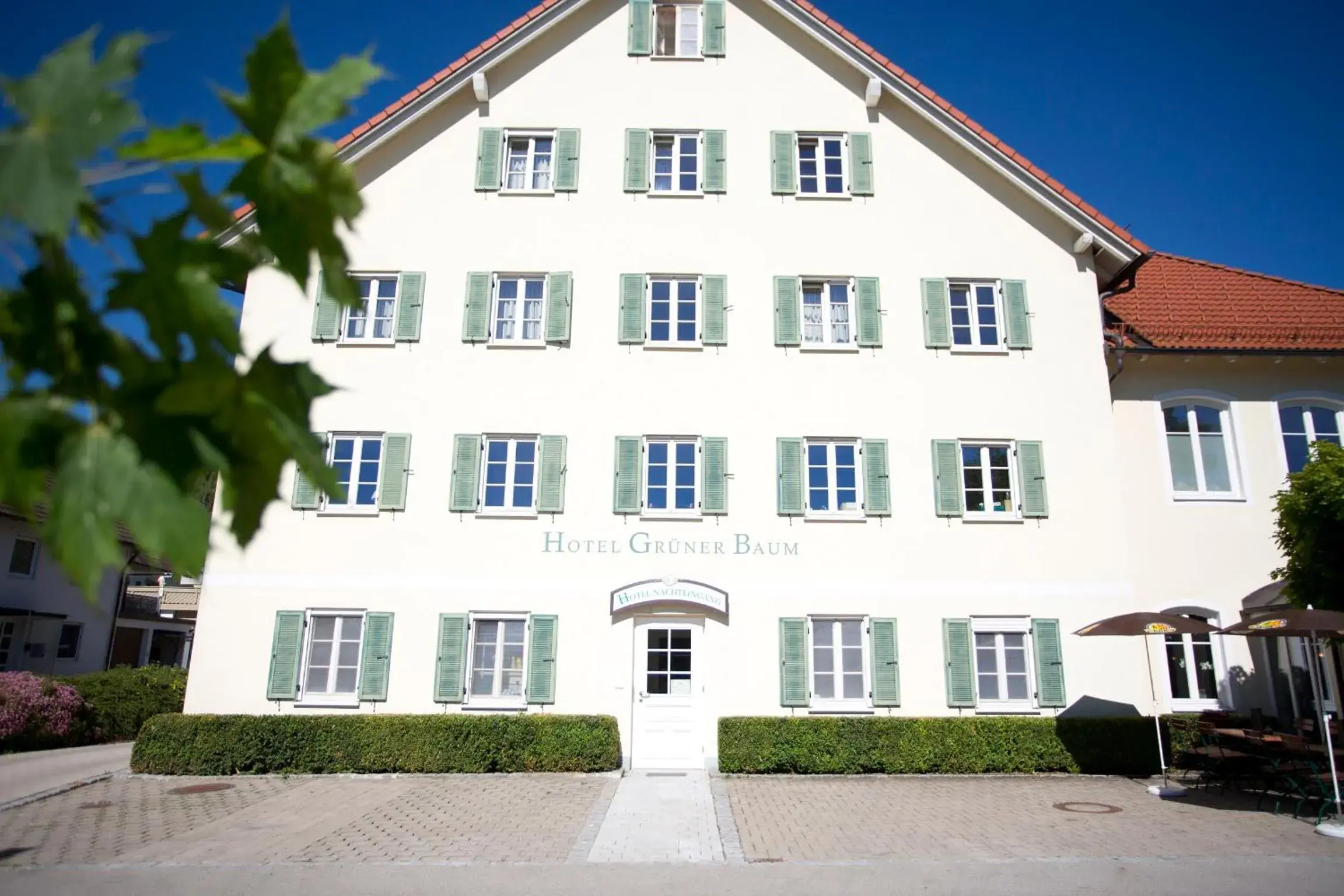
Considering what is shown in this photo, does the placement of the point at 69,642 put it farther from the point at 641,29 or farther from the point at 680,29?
the point at 680,29

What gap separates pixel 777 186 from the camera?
1778cm

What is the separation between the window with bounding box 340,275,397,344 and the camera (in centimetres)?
1727

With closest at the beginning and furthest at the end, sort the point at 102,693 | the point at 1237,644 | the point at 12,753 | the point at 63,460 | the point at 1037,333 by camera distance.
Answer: the point at 63,460 → the point at 1237,644 → the point at 1037,333 → the point at 12,753 → the point at 102,693

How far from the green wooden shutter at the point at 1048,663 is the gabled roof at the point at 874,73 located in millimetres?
7219

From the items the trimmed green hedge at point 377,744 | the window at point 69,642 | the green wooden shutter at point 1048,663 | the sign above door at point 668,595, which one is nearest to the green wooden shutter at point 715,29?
the sign above door at point 668,595

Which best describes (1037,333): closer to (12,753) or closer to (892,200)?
(892,200)

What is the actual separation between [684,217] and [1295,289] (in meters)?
13.1

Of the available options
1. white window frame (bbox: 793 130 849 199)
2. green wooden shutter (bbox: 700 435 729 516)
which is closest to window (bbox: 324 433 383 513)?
green wooden shutter (bbox: 700 435 729 516)

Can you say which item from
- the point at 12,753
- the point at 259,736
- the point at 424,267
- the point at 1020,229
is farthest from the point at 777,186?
the point at 12,753

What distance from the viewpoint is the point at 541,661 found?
15.7 m

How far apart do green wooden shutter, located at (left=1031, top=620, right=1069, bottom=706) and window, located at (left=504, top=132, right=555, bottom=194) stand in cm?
1209

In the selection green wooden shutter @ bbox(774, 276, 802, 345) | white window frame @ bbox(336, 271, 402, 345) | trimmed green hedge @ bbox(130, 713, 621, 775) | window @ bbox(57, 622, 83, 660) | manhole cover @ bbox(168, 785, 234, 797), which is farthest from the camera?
window @ bbox(57, 622, 83, 660)

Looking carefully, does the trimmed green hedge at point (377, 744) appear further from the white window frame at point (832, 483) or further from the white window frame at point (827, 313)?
the white window frame at point (827, 313)

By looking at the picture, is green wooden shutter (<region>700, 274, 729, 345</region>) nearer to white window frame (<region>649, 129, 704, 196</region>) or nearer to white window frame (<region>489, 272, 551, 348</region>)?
white window frame (<region>649, 129, 704, 196</region>)
